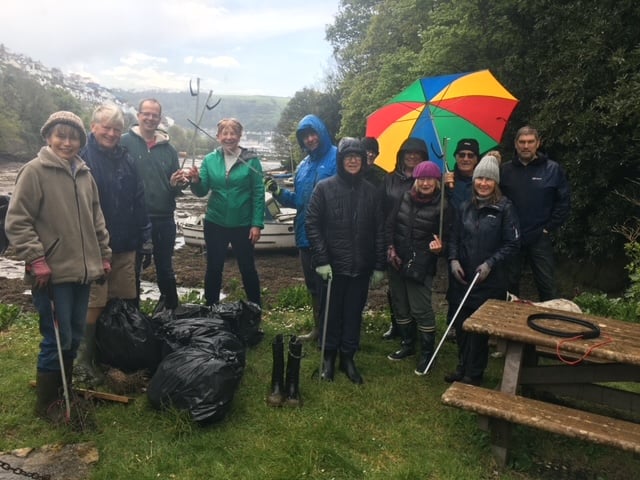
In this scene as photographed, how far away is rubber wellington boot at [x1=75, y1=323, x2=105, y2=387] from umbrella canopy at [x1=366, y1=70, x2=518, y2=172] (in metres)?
2.82

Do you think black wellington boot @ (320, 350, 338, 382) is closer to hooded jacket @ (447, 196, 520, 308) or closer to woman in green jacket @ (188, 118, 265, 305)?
hooded jacket @ (447, 196, 520, 308)

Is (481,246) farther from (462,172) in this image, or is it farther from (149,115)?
(149,115)

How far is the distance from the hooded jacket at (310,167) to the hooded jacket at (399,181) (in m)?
0.51

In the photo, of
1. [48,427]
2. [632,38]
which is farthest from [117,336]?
[632,38]

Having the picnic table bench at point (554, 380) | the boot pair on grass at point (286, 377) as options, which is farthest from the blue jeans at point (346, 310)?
the picnic table bench at point (554, 380)

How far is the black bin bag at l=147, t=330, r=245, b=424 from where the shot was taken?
3.00 meters

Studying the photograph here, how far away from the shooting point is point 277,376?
11.4 ft

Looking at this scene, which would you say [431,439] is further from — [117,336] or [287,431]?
[117,336]

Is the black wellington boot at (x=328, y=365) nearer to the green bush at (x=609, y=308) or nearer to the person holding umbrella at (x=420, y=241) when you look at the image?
the person holding umbrella at (x=420, y=241)

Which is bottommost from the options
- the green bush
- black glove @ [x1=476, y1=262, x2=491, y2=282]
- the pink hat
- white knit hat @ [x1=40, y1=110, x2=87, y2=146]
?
Result: the green bush

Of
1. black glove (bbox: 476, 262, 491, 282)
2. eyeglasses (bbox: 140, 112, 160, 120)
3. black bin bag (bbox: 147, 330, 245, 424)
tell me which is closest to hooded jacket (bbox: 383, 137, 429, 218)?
black glove (bbox: 476, 262, 491, 282)

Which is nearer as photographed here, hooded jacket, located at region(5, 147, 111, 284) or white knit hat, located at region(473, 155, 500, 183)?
hooded jacket, located at region(5, 147, 111, 284)

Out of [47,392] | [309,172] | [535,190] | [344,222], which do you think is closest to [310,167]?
[309,172]

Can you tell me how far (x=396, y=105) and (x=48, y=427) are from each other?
12.8ft
